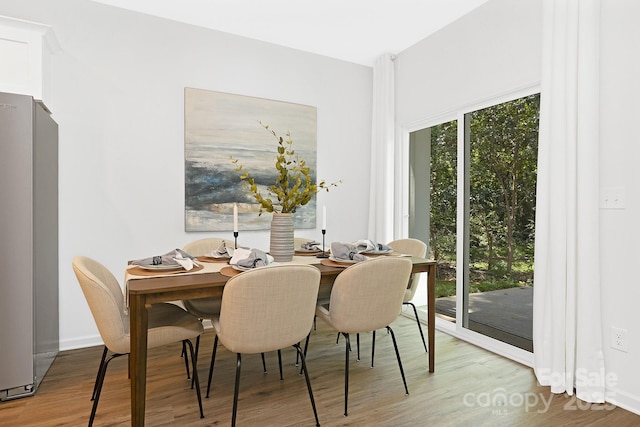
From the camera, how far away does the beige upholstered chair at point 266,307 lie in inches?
64.3

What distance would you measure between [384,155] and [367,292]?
2.26 m

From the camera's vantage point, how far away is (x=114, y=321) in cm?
175

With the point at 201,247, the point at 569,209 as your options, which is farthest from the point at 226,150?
the point at 569,209

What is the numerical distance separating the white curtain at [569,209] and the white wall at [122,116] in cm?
234

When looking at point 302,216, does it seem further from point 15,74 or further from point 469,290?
point 15,74

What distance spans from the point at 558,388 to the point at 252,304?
192 cm

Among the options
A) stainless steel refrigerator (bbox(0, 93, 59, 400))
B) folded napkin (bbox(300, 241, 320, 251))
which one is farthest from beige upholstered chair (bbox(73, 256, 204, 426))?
folded napkin (bbox(300, 241, 320, 251))

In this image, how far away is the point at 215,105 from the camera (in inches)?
132

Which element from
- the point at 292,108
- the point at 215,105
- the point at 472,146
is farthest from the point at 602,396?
the point at 215,105

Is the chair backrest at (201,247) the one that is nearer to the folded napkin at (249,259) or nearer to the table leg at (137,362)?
the folded napkin at (249,259)

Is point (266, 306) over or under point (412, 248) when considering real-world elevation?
under

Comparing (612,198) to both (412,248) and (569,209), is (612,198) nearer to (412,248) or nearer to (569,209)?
(569,209)

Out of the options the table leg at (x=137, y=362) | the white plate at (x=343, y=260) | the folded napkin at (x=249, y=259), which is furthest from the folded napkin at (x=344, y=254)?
the table leg at (x=137, y=362)

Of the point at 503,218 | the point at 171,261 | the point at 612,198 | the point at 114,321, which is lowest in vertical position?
the point at 114,321
